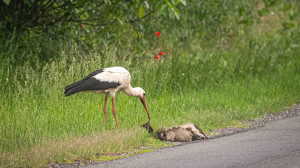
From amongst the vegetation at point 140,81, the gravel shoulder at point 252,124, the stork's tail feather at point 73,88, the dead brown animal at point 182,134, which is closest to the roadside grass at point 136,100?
the vegetation at point 140,81

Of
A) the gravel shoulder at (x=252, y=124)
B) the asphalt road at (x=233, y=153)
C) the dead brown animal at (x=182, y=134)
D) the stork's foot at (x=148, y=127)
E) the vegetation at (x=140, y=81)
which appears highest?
the vegetation at (x=140, y=81)

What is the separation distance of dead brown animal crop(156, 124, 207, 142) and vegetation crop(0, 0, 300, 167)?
251mm

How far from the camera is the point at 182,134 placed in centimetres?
657

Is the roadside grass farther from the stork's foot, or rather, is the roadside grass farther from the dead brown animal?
the dead brown animal

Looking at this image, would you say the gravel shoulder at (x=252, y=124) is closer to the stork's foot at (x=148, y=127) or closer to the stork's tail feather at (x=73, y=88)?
the stork's foot at (x=148, y=127)

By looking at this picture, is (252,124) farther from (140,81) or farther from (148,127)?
(140,81)

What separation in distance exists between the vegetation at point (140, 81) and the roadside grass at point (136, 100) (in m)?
0.02

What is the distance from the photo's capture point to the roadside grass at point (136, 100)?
5.96 m

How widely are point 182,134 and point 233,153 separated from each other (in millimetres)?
956

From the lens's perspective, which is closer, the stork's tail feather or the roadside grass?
the roadside grass

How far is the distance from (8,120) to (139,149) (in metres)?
1.93

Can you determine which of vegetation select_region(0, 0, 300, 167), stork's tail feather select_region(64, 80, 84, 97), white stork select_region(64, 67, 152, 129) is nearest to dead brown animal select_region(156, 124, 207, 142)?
vegetation select_region(0, 0, 300, 167)

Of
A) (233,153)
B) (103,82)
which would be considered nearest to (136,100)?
(103,82)

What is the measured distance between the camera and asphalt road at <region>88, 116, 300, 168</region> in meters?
5.39
